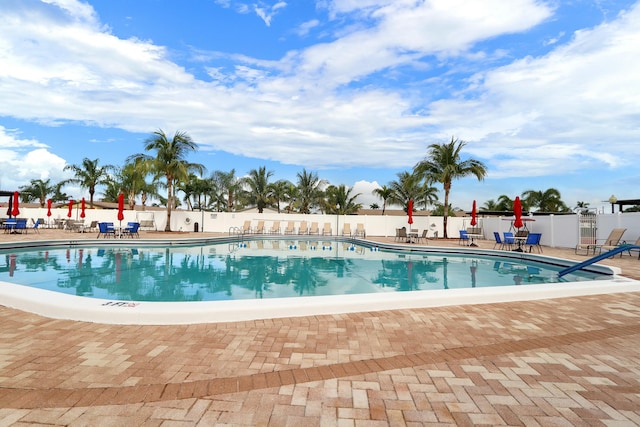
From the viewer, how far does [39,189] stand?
115 ft

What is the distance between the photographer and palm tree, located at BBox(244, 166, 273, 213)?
2811cm

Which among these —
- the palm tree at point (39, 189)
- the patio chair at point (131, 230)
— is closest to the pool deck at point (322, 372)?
the patio chair at point (131, 230)

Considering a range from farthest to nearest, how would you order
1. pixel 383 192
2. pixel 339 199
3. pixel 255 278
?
pixel 383 192, pixel 339 199, pixel 255 278

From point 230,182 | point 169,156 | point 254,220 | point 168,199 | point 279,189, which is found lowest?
point 254,220

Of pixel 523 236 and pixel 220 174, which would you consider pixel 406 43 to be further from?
pixel 220 174

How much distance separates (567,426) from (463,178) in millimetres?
19908

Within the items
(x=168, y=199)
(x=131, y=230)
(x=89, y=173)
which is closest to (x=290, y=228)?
(x=168, y=199)

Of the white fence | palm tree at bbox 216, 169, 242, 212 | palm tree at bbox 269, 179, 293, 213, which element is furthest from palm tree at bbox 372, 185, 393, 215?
palm tree at bbox 216, 169, 242, 212

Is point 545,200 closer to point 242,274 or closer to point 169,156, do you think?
point 169,156

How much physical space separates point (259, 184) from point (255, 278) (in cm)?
2049

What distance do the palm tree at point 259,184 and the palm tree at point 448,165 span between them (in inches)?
493

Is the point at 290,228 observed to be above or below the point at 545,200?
below

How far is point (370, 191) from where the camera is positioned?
103 feet

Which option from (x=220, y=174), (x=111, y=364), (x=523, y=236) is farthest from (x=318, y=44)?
(x=220, y=174)
